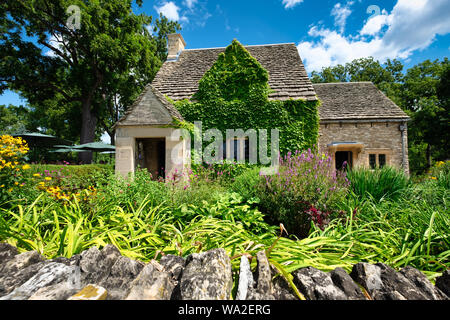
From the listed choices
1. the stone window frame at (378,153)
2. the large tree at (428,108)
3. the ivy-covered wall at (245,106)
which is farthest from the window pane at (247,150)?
the large tree at (428,108)

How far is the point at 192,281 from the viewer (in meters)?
1.13

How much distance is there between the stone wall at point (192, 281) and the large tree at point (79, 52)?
15921mm

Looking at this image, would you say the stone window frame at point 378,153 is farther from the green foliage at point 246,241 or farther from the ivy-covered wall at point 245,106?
the green foliage at point 246,241

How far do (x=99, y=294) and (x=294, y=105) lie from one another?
8.54m

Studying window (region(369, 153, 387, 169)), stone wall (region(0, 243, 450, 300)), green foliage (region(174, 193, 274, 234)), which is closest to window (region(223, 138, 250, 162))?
green foliage (region(174, 193, 274, 234))

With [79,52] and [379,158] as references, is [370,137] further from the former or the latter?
[79,52]

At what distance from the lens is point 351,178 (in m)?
4.31

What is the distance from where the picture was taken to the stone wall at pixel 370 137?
12336 millimetres

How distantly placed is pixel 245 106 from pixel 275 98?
135cm

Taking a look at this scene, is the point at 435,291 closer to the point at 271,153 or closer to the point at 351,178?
the point at 351,178

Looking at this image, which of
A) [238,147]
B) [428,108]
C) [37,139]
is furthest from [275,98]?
[428,108]

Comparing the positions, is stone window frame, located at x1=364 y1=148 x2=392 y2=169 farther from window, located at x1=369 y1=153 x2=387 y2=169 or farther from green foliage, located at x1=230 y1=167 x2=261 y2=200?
green foliage, located at x1=230 y1=167 x2=261 y2=200
